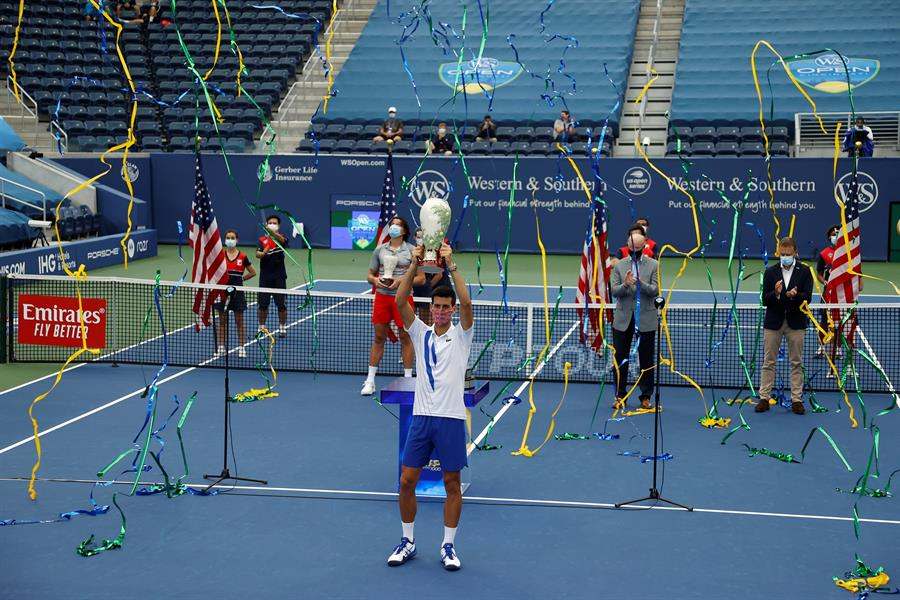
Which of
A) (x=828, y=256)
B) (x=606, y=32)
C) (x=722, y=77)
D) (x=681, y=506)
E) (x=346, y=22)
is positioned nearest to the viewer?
(x=681, y=506)

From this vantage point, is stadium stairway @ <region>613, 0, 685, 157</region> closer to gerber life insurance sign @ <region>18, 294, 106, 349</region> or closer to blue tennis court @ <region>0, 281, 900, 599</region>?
gerber life insurance sign @ <region>18, 294, 106, 349</region>

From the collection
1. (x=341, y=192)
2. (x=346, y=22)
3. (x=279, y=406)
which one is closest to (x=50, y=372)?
(x=279, y=406)

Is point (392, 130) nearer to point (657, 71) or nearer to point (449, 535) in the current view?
point (657, 71)

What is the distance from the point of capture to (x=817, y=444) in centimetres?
1116

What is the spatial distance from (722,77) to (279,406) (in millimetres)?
25014

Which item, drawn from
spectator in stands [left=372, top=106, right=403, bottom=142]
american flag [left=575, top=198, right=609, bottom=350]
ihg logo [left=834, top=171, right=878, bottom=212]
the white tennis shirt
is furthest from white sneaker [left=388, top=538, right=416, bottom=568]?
spectator in stands [left=372, top=106, right=403, bottom=142]

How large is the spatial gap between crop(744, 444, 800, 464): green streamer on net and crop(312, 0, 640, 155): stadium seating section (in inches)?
753

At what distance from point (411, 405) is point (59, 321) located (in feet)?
23.4

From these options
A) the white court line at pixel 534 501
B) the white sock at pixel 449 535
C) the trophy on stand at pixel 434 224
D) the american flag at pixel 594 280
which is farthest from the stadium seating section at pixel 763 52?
the white sock at pixel 449 535

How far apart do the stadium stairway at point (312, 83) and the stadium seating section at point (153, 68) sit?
0.46 meters

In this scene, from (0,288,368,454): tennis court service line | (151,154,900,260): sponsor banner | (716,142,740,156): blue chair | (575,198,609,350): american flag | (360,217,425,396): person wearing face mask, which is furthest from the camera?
(716,142,740,156): blue chair

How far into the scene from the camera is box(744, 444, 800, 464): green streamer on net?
10.5 m

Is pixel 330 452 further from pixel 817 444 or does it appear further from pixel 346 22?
pixel 346 22

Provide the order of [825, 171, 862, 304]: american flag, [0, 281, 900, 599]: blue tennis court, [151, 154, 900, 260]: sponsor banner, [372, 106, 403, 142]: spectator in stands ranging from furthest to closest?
[372, 106, 403, 142]: spectator in stands
[151, 154, 900, 260]: sponsor banner
[825, 171, 862, 304]: american flag
[0, 281, 900, 599]: blue tennis court
